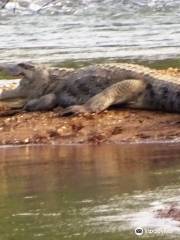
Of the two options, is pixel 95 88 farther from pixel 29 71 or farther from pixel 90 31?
pixel 90 31

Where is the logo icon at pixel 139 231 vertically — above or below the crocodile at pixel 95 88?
above

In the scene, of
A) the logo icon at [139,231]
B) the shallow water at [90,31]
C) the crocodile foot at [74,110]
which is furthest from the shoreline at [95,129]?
the shallow water at [90,31]

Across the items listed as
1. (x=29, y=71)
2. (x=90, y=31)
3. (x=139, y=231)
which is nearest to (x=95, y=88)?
(x=29, y=71)

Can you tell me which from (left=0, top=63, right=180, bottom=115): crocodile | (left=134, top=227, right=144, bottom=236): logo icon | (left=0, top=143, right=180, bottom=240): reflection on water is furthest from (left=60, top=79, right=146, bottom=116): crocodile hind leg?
(left=134, top=227, right=144, bottom=236): logo icon

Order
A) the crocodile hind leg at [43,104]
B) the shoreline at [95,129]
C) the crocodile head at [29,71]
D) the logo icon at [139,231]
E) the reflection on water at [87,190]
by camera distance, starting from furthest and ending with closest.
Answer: the crocodile head at [29,71], the crocodile hind leg at [43,104], the shoreline at [95,129], the reflection on water at [87,190], the logo icon at [139,231]

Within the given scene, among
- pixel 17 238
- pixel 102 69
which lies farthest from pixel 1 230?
pixel 102 69

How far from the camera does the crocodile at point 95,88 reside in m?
11.4

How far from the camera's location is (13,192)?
7.58 metres

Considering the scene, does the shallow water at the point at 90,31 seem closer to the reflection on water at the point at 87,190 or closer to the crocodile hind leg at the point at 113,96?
the crocodile hind leg at the point at 113,96

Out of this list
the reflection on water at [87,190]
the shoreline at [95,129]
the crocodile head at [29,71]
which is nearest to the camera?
the reflection on water at [87,190]

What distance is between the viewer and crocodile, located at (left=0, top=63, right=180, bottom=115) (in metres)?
11.4

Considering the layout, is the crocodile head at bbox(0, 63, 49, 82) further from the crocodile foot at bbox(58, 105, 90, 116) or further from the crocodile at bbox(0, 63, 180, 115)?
the crocodile foot at bbox(58, 105, 90, 116)

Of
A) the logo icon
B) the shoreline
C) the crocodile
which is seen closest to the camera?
the logo icon

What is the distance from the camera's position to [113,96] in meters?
11.5
